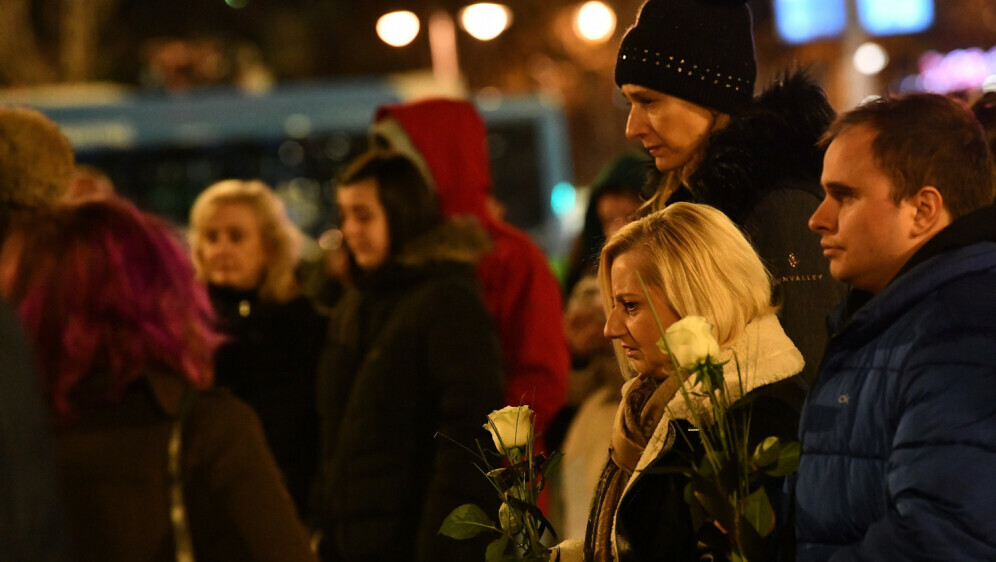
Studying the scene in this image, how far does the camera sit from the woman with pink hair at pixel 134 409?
2924 millimetres

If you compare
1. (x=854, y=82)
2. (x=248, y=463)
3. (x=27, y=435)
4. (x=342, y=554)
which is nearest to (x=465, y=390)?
(x=342, y=554)

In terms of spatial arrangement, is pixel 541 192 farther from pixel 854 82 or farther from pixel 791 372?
pixel 791 372

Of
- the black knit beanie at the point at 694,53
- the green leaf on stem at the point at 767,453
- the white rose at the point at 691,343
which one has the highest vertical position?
the black knit beanie at the point at 694,53

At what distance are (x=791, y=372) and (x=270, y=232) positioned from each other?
12.0ft

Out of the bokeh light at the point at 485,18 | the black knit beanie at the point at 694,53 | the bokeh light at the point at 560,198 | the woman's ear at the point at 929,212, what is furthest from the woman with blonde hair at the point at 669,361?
the bokeh light at the point at 485,18

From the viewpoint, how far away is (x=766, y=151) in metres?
3.49

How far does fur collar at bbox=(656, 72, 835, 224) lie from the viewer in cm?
346

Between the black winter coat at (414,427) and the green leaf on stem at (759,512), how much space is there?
2096 millimetres

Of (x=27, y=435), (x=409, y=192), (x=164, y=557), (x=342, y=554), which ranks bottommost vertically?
(x=342, y=554)

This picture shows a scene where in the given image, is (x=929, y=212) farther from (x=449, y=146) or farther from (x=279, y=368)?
(x=279, y=368)

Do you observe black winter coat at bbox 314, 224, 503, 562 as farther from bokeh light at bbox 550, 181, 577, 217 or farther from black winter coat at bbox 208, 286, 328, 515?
bokeh light at bbox 550, 181, 577, 217

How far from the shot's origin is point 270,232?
19.8ft

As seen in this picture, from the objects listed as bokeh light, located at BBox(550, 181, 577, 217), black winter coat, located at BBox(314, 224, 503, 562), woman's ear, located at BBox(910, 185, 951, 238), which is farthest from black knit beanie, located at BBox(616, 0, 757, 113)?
bokeh light, located at BBox(550, 181, 577, 217)

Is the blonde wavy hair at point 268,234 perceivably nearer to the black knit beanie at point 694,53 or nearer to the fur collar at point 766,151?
the black knit beanie at point 694,53
